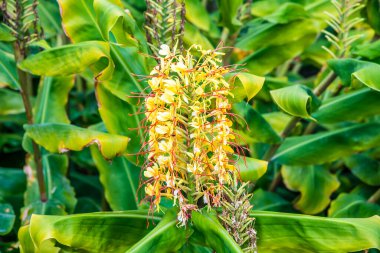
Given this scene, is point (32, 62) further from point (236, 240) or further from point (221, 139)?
point (236, 240)

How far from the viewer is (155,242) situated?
1.82 meters

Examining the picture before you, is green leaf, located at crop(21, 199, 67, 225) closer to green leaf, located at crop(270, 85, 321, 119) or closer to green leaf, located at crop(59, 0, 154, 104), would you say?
green leaf, located at crop(59, 0, 154, 104)

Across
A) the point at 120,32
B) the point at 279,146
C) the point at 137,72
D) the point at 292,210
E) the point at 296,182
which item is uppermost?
the point at 120,32

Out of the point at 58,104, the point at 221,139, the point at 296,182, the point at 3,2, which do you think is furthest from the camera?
the point at 296,182

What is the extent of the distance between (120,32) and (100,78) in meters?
0.21

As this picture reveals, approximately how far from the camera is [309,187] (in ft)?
10.1

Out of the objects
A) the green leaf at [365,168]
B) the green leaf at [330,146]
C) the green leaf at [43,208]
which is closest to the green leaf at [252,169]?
the green leaf at [330,146]

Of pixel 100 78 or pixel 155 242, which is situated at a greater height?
pixel 100 78

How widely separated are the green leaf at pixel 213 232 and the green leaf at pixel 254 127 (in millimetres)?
637

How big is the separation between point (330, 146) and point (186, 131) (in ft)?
4.40

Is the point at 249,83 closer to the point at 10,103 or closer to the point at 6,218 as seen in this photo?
the point at 6,218

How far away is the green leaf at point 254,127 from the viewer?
2449mm

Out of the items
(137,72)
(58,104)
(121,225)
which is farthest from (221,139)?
(58,104)

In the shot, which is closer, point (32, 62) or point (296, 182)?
point (32, 62)
